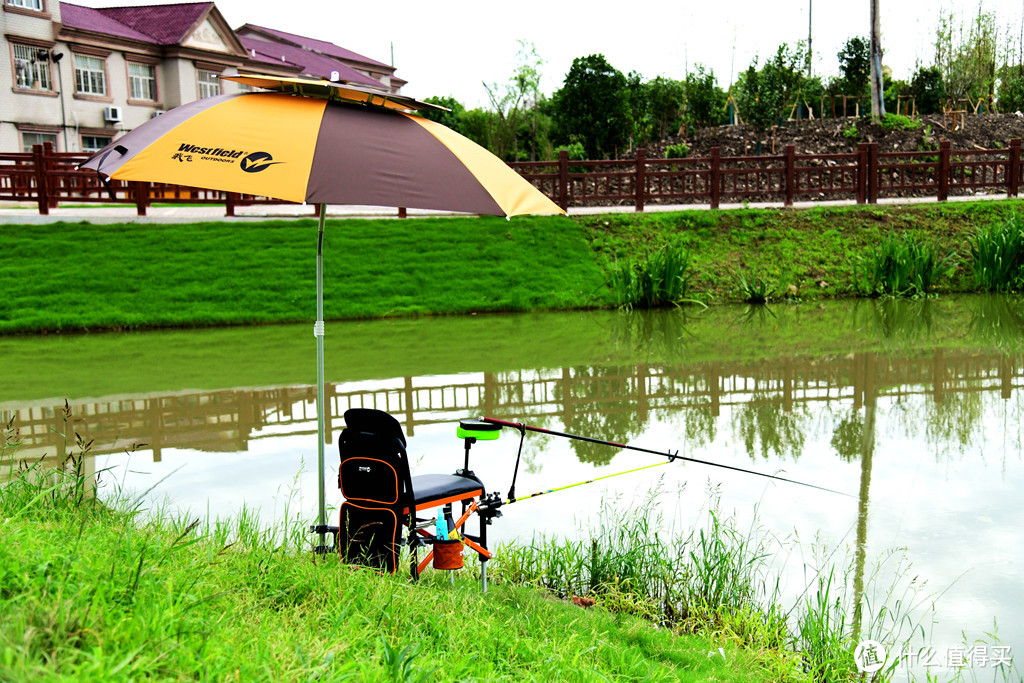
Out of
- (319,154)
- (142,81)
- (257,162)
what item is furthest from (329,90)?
(142,81)

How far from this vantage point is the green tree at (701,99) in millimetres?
31484

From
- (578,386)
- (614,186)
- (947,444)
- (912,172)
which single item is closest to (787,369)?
(578,386)

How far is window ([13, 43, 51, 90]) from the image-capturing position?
27703 millimetres

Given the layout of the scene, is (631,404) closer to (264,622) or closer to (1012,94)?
(264,622)

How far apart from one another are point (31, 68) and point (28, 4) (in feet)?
6.29

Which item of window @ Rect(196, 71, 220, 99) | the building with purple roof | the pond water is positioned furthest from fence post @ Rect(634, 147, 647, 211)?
window @ Rect(196, 71, 220, 99)

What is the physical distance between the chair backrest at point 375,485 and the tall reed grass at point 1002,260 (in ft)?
48.1

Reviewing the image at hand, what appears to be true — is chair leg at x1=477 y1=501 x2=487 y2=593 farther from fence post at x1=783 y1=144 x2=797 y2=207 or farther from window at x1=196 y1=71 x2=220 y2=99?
window at x1=196 y1=71 x2=220 y2=99

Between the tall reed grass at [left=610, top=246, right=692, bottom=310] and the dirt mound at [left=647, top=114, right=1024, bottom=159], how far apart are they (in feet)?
40.4

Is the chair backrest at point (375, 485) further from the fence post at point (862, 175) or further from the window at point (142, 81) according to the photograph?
the window at point (142, 81)

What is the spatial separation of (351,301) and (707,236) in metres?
7.22

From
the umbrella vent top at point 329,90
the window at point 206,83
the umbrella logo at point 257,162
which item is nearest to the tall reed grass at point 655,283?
the umbrella vent top at point 329,90

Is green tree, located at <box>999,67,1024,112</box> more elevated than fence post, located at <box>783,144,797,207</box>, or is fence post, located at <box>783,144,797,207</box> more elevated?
green tree, located at <box>999,67,1024,112</box>

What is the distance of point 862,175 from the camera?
19.1m
